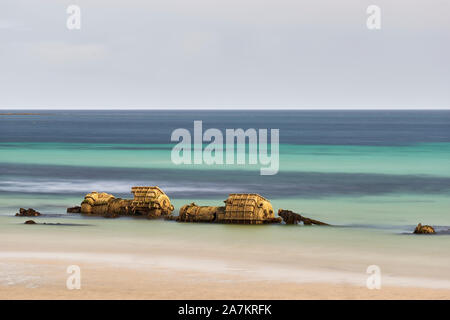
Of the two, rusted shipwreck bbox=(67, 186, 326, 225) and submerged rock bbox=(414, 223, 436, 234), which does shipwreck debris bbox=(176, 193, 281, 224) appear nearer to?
rusted shipwreck bbox=(67, 186, 326, 225)

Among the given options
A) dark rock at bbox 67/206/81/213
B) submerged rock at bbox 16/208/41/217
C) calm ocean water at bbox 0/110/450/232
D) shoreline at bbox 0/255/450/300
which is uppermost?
calm ocean water at bbox 0/110/450/232

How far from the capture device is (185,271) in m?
16.2

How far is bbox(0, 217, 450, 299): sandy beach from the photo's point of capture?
14250 mm

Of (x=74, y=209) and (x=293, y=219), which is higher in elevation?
(x=74, y=209)

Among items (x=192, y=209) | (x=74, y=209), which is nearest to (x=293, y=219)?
(x=192, y=209)

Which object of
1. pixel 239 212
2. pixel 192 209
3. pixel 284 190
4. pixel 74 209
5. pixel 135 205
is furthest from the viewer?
pixel 284 190

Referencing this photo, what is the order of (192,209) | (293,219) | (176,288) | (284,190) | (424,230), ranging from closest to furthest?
1. (176,288)
2. (424,230)
3. (293,219)
4. (192,209)
5. (284,190)

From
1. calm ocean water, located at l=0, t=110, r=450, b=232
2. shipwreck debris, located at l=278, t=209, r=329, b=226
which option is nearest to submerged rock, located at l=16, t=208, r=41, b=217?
calm ocean water, located at l=0, t=110, r=450, b=232
